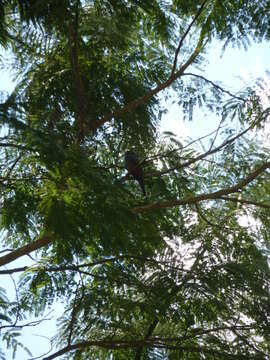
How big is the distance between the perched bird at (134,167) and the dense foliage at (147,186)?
7 centimetres

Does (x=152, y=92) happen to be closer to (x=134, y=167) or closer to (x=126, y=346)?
(x=134, y=167)

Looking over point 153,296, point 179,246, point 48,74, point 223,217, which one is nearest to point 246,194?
point 223,217

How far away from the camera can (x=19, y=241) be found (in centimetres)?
374

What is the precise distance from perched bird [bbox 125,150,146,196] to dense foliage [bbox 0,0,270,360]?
0.07 m

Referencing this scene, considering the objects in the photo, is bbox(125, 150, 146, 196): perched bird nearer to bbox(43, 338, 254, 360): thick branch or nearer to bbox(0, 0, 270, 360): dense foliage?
bbox(0, 0, 270, 360): dense foliage

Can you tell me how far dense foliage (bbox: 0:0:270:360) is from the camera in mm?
3158

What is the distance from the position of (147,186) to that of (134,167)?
23 cm

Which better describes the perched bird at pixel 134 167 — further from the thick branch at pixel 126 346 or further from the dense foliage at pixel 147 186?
the thick branch at pixel 126 346

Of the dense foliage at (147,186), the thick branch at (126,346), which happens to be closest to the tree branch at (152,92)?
the dense foliage at (147,186)

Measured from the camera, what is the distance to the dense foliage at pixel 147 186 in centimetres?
316

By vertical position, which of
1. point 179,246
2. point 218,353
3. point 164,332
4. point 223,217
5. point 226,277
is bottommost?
point 218,353

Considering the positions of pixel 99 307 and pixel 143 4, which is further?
pixel 99 307

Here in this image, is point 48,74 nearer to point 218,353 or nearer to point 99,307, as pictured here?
point 99,307

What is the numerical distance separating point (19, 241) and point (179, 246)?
1.16m
